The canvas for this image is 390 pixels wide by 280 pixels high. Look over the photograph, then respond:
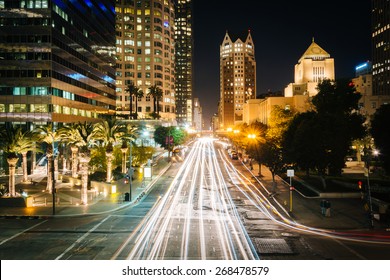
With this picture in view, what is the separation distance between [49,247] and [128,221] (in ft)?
23.2

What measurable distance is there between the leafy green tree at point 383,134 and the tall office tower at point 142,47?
111m

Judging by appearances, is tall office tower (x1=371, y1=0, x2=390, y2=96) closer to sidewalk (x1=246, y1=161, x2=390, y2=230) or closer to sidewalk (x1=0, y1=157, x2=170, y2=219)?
sidewalk (x1=246, y1=161, x2=390, y2=230)

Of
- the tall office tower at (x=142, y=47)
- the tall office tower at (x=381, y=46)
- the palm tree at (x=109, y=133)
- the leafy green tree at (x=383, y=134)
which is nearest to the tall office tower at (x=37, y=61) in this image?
the palm tree at (x=109, y=133)

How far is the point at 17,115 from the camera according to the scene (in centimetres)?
6881

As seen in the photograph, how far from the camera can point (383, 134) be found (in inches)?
1308

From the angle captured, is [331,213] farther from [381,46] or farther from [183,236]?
[381,46]

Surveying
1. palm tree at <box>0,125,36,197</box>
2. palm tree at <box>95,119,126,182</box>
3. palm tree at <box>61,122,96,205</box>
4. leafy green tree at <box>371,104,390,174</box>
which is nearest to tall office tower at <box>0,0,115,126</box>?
palm tree at <box>61,122,96,205</box>

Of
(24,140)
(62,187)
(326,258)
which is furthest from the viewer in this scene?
(62,187)

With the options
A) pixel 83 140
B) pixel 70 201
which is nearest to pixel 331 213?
pixel 70 201

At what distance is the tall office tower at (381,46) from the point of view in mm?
165250

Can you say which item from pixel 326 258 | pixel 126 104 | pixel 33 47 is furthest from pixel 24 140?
pixel 126 104

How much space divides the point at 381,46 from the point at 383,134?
164 m

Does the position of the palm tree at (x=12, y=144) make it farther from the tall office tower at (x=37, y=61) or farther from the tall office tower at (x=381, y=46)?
the tall office tower at (x=381, y=46)

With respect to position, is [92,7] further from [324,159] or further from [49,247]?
[49,247]
